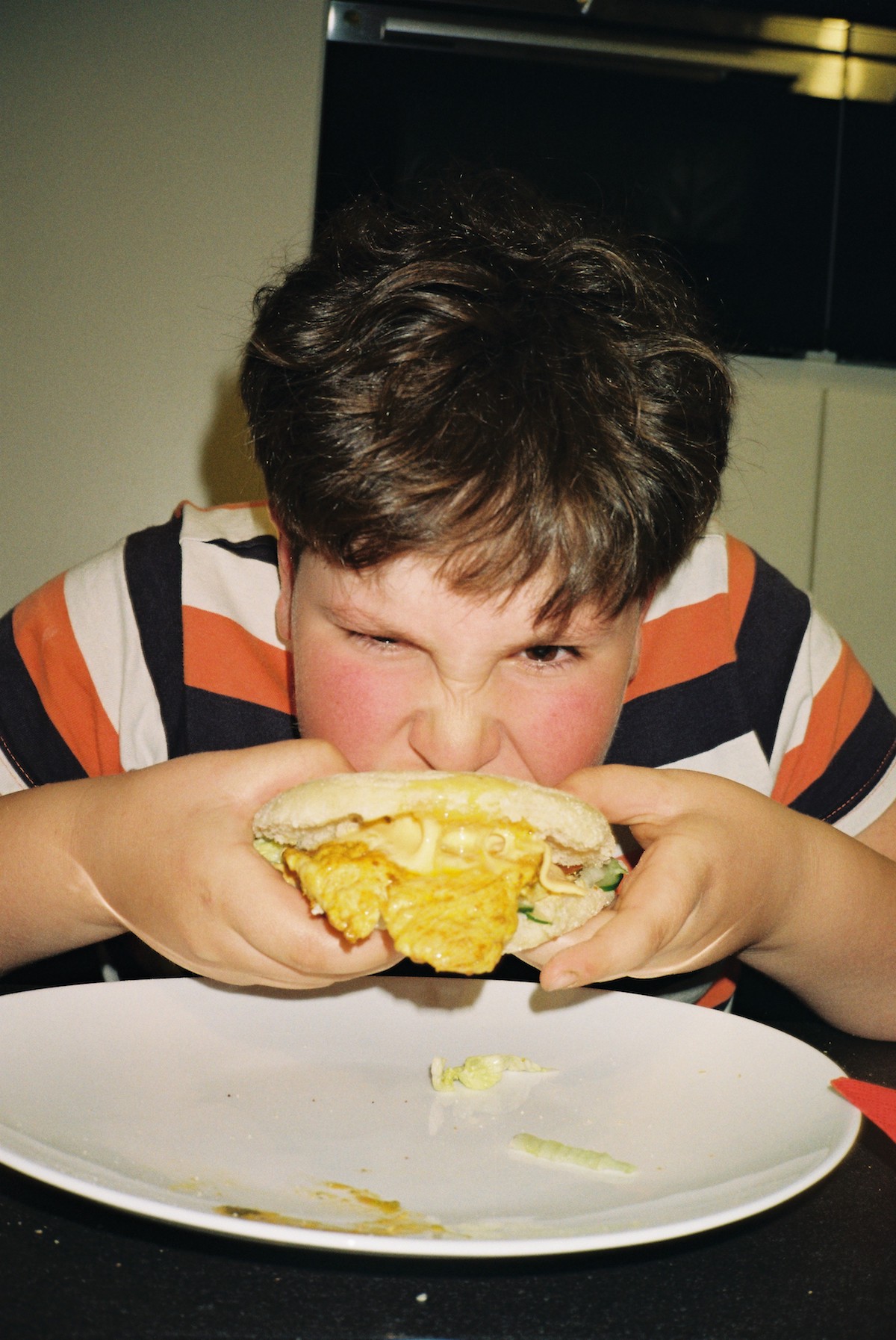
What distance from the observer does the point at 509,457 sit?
0.86m

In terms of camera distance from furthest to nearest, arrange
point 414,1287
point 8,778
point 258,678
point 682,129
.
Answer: point 682,129 < point 258,678 < point 8,778 < point 414,1287

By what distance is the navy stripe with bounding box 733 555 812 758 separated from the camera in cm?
137

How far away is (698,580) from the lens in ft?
4.50

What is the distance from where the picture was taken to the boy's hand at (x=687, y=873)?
742mm

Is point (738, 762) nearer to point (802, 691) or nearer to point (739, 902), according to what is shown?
point (802, 691)

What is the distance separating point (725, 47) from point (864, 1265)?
247 cm

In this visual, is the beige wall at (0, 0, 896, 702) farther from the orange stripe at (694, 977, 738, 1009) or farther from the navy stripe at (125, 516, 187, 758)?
the orange stripe at (694, 977, 738, 1009)

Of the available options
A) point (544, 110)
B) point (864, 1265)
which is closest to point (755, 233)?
point (544, 110)

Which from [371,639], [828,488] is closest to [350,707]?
[371,639]

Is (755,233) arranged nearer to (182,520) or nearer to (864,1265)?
(182,520)

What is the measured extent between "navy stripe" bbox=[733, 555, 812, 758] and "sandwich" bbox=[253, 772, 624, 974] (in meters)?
0.65

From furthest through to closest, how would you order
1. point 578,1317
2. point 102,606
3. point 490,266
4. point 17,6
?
point 17,6 < point 102,606 < point 490,266 < point 578,1317

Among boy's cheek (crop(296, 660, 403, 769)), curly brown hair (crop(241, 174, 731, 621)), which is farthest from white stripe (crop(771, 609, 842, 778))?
boy's cheek (crop(296, 660, 403, 769))

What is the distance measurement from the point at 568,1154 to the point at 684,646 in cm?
79
